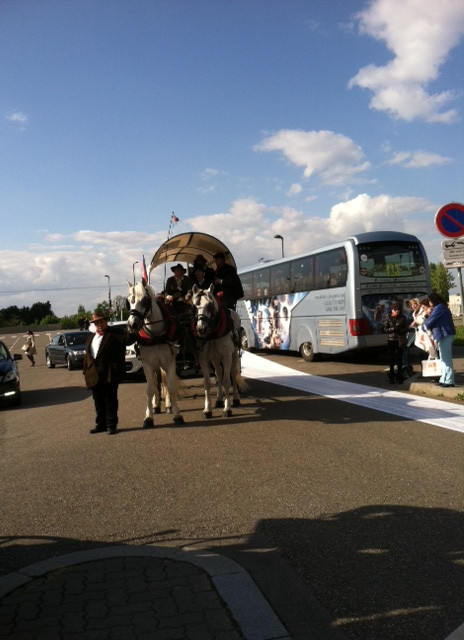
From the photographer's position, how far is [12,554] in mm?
4426

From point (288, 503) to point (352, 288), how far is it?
45.7 ft

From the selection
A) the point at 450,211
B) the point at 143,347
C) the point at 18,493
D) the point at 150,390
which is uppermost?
the point at 450,211

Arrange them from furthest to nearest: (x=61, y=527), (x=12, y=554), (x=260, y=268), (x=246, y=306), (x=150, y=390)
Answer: (x=246, y=306) < (x=260, y=268) < (x=150, y=390) < (x=61, y=527) < (x=12, y=554)

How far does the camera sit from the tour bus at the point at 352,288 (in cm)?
1867

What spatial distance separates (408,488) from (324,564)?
6.18 ft

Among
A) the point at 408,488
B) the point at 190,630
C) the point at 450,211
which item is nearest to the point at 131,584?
the point at 190,630

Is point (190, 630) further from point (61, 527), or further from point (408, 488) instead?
point (408, 488)

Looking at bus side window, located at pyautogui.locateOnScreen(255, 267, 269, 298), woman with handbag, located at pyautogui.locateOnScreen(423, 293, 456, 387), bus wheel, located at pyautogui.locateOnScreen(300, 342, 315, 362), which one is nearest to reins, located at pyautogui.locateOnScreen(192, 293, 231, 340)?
woman with handbag, located at pyautogui.locateOnScreen(423, 293, 456, 387)

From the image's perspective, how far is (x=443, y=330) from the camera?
1180cm

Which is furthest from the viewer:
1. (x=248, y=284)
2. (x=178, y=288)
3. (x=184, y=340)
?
(x=248, y=284)

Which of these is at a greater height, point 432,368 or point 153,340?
point 153,340

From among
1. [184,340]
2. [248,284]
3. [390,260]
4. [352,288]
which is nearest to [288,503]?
[184,340]

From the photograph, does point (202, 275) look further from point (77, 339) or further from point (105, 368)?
point (77, 339)

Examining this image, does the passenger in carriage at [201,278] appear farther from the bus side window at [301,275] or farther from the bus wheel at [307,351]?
the bus wheel at [307,351]
